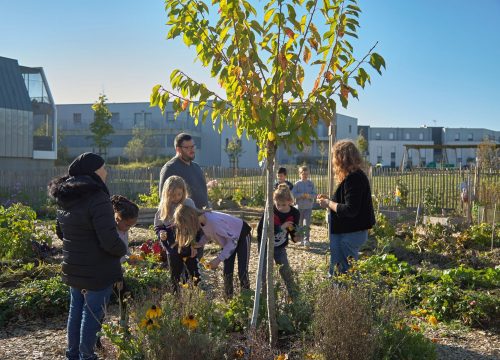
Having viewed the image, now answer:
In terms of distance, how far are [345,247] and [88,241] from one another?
7.64 feet

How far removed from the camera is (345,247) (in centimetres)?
506

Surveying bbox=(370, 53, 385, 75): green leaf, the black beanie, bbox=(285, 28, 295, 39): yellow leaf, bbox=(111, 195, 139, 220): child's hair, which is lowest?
bbox=(111, 195, 139, 220): child's hair

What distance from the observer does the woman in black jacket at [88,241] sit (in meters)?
3.66

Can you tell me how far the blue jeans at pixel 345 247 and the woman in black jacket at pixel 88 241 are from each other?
2.06 metres

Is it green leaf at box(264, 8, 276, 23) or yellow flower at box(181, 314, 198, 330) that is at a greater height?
green leaf at box(264, 8, 276, 23)

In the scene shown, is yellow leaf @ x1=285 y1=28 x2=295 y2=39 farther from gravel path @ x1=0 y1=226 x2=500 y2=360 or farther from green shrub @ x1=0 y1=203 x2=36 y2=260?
green shrub @ x1=0 y1=203 x2=36 y2=260

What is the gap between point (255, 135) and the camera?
407 cm

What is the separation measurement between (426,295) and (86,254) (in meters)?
3.37

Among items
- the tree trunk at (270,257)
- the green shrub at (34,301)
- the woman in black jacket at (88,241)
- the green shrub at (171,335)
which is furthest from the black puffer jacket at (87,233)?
the green shrub at (34,301)

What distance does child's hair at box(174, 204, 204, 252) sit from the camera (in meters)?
4.90

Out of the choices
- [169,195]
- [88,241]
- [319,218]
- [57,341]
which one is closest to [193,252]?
[169,195]

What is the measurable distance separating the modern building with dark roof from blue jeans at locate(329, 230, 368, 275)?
26263mm

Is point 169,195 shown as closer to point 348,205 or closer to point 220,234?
point 220,234

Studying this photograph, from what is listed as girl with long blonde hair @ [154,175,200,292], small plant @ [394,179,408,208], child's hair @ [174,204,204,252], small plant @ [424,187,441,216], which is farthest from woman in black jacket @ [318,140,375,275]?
small plant @ [394,179,408,208]
